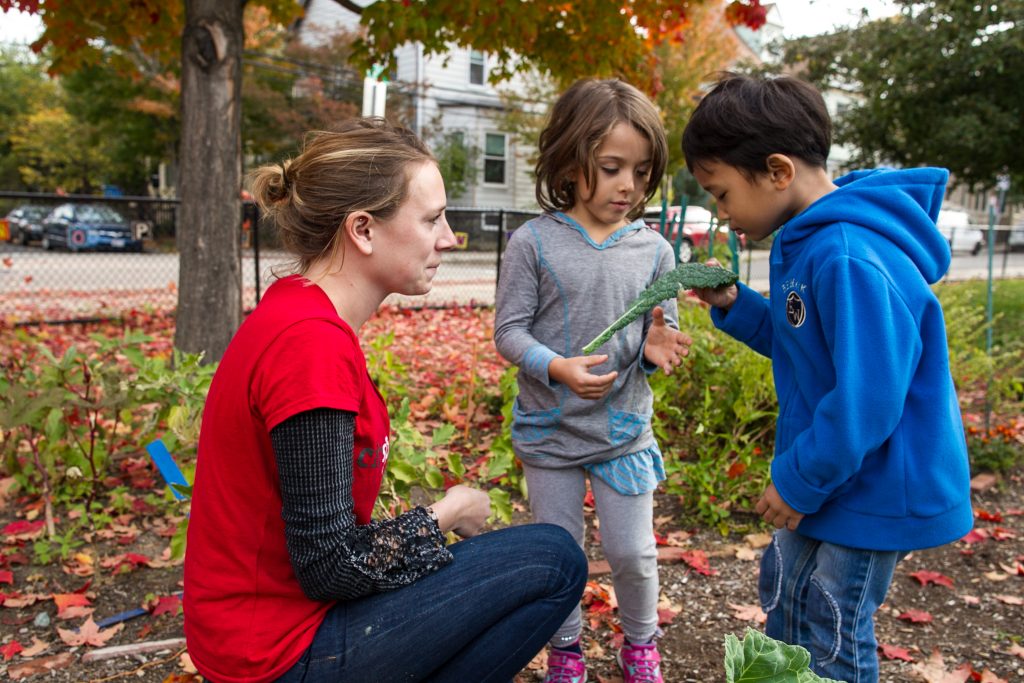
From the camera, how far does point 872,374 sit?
1.48m

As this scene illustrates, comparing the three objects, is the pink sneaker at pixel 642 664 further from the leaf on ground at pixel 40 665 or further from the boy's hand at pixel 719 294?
the leaf on ground at pixel 40 665

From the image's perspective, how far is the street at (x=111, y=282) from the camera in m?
8.84

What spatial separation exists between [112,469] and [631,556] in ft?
8.67

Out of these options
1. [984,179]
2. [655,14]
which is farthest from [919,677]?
[984,179]

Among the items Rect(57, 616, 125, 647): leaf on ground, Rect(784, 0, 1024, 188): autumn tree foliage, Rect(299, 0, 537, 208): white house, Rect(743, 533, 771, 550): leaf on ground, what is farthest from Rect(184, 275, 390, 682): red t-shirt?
Rect(299, 0, 537, 208): white house

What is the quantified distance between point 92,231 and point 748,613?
33.7 ft

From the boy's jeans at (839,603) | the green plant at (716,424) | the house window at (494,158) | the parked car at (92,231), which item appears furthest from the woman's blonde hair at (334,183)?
the house window at (494,158)

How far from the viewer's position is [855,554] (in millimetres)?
1646

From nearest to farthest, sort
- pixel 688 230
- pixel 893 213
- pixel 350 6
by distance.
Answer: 1. pixel 893 213
2. pixel 350 6
3. pixel 688 230

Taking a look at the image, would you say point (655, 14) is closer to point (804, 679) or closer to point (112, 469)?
point (112, 469)

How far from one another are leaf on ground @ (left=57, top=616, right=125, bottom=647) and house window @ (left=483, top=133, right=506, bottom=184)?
23.0 metres

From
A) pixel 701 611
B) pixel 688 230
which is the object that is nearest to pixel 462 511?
pixel 701 611

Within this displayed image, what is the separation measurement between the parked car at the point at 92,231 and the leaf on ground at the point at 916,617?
329 inches

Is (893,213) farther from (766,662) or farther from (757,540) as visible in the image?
(757,540)
